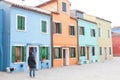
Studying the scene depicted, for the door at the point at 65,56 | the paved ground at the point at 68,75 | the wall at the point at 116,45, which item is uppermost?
the wall at the point at 116,45

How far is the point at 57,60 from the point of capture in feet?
90.1

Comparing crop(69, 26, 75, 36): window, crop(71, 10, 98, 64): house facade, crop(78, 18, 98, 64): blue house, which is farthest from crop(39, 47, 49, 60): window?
crop(78, 18, 98, 64): blue house

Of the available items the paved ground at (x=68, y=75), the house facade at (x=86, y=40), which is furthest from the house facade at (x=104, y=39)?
the paved ground at (x=68, y=75)

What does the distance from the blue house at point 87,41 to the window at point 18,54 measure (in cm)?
1136

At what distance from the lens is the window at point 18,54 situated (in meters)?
21.3

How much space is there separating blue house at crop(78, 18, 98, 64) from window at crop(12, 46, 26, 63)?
37.3ft

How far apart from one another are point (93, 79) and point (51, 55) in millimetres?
10558

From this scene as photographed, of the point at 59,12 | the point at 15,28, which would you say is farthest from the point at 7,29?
the point at 59,12

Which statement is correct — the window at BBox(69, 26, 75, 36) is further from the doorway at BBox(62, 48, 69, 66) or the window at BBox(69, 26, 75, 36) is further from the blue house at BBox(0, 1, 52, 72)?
the blue house at BBox(0, 1, 52, 72)

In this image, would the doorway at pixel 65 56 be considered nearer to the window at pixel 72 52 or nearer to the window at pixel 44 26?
the window at pixel 72 52

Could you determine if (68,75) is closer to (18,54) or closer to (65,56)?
(18,54)

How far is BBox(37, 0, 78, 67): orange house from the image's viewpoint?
27.5 metres

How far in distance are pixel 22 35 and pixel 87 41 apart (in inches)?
552

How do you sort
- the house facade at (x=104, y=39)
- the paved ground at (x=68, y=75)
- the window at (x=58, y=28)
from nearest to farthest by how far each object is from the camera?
the paved ground at (x=68, y=75), the window at (x=58, y=28), the house facade at (x=104, y=39)
